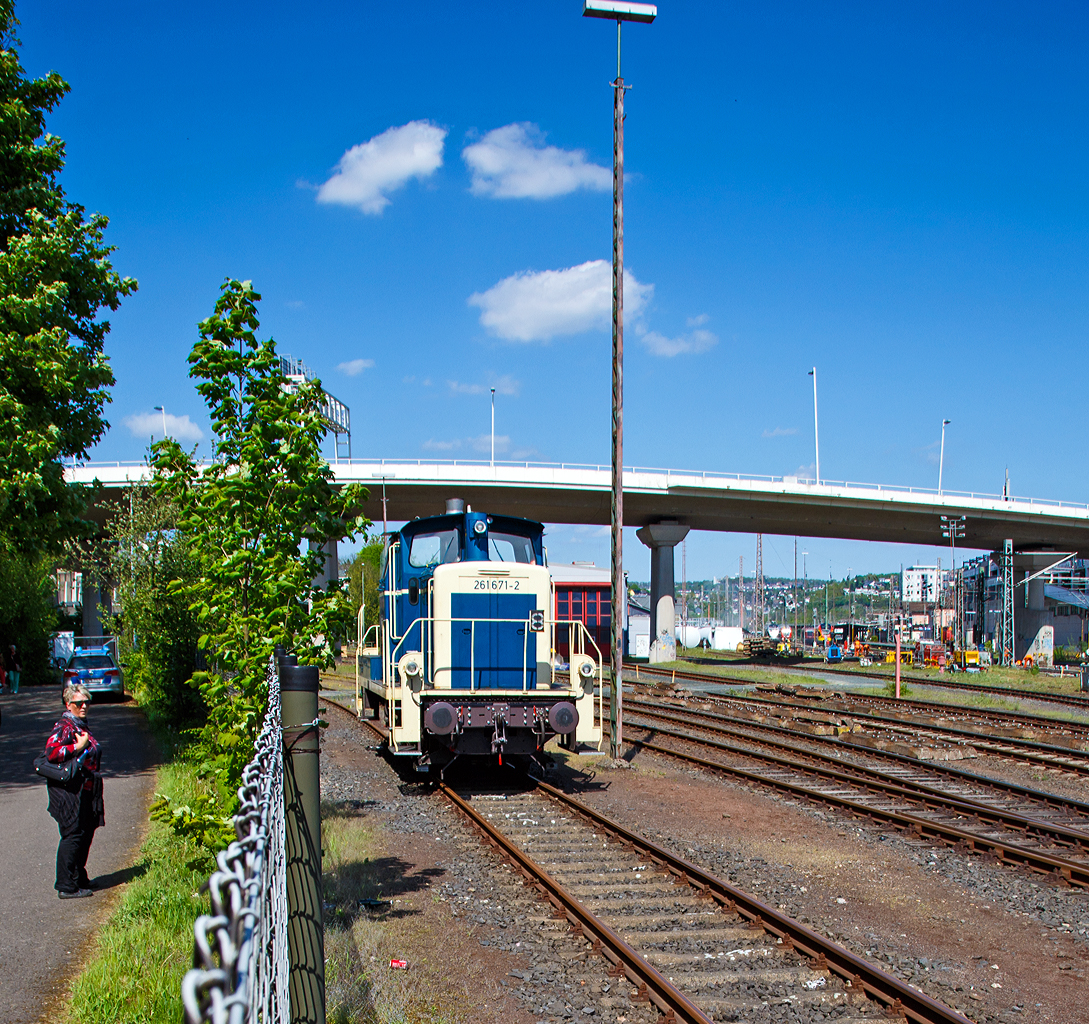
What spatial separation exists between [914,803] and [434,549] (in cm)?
743

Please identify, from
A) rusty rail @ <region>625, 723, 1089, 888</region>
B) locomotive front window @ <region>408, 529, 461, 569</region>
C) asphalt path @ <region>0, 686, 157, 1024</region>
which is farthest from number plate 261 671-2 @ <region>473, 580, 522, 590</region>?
asphalt path @ <region>0, 686, 157, 1024</region>

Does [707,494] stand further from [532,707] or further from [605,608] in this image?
[532,707]

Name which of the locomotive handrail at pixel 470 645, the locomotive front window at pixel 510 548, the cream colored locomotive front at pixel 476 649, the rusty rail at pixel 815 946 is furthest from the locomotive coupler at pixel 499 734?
the rusty rail at pixel 815 946

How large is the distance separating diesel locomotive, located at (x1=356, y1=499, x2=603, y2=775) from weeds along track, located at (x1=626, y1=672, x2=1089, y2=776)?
354 inches

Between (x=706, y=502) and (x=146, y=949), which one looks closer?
(x=146, y=949)

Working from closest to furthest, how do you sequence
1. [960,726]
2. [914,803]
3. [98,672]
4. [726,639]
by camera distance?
1. [914,803]
2. [960,726]
3. [98,672]
4. [726,639]

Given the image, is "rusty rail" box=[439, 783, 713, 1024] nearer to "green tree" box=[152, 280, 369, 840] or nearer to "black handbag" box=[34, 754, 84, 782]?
"green tree" box=[152, 280, 369, 840]

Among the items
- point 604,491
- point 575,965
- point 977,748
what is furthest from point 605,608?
point 575,965

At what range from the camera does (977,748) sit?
17031 mm

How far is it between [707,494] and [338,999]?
40438 millimetres

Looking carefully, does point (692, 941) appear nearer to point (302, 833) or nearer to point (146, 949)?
point (146, 949)

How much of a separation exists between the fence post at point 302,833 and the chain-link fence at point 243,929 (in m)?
0.45

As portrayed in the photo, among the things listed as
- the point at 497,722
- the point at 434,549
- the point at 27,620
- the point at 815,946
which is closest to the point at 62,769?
the point at 497,722

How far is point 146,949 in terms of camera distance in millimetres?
6262
